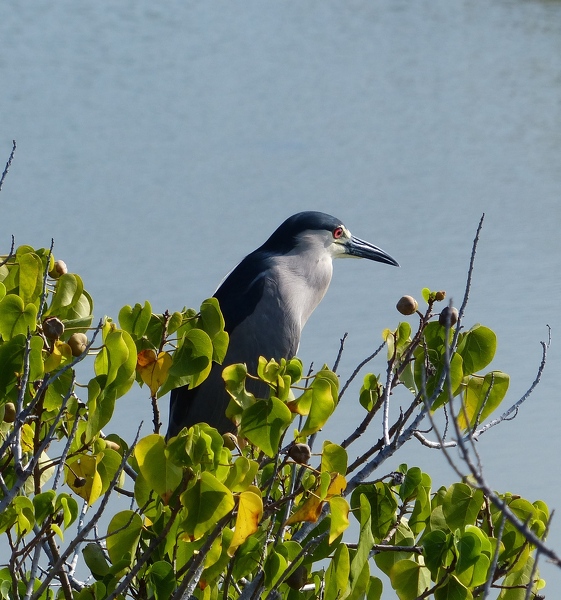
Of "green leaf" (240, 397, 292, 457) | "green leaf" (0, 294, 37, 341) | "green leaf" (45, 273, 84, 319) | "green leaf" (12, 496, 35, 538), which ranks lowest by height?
"green leaf" (12, 496, 35, 538)

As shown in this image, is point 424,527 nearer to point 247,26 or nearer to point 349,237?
point 349,237

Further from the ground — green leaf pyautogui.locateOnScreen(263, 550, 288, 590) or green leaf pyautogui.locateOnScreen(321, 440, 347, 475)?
green leaf pyautogui.locateOnScreen(321, 440, 347, 475)

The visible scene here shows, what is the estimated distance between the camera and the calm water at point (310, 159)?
3693 millimetres

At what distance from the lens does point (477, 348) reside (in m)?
1.45

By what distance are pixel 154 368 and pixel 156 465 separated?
228 millimetres

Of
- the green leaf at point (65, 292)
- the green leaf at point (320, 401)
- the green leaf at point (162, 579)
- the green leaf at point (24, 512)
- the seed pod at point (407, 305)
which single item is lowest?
the green leaf at point (162, 579)

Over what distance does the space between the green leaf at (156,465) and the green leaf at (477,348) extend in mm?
486

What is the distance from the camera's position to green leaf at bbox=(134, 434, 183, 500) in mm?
1117

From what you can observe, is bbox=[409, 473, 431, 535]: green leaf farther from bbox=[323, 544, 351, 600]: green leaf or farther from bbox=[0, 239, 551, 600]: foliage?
bbox=[323, 544, 351, 600]: green leaf

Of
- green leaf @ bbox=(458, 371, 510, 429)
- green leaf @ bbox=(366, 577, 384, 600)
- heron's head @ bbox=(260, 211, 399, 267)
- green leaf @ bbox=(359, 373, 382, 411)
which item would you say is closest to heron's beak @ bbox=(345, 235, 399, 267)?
heron's head @ bbox=(260, 211, 399, 267)

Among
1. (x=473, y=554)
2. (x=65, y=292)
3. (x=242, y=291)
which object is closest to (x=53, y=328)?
(x=65, y=292)

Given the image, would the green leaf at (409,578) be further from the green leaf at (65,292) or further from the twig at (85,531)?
the green leaf at (65,292)

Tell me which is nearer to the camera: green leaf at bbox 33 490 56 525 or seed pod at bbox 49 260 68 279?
green leaf at bbox 33 490 56 525

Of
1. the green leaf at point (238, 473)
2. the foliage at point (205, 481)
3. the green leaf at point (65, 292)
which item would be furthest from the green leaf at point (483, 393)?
the green leaf at point (65, 292)
